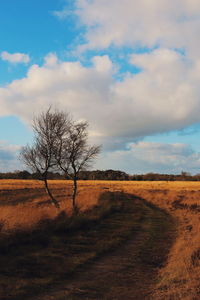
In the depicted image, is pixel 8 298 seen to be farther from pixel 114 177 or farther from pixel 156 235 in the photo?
pixel 114 177

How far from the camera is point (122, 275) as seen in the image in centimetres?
959

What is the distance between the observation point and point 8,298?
730cm

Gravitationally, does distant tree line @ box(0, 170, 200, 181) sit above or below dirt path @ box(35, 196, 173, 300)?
above

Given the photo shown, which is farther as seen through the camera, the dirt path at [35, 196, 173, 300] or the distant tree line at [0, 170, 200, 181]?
the distant tree line at [0, 170, 200, 181]

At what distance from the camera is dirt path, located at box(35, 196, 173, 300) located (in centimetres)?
775

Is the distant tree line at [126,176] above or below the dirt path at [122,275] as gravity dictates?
above

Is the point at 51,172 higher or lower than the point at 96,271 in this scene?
higher

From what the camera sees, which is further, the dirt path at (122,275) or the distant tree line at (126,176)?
the distant tree line at (126,176)

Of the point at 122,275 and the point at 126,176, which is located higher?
the point at 126,176

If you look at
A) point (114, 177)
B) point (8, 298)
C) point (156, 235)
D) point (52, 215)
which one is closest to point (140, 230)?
point (156, 235)

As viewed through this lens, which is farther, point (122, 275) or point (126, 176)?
point (126, 176)

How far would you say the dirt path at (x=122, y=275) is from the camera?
7751 millimetres

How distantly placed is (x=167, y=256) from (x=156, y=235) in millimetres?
4512

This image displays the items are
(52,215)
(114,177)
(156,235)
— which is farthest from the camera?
(114,177)
